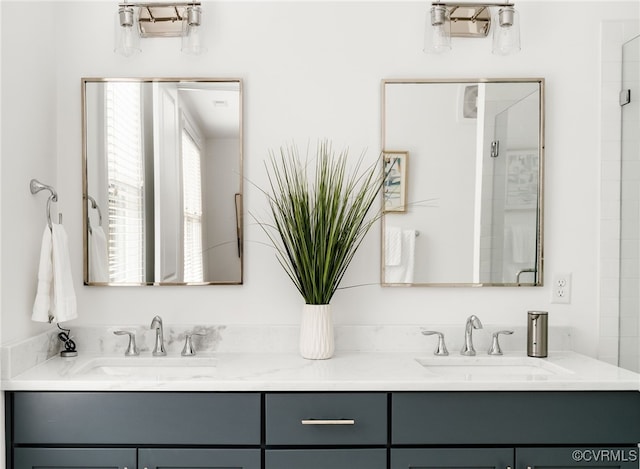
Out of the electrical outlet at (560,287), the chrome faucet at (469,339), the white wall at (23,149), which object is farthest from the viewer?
the electrical outlet at (560,287)

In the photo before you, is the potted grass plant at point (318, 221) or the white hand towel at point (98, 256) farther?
the white hand towel at point (98, 256)

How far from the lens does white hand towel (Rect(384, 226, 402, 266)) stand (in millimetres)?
2277

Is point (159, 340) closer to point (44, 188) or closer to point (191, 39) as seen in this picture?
point (44, 188)

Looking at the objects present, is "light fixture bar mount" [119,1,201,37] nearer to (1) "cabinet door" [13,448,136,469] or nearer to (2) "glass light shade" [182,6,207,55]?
(2) "glass light shade" [182,6,207,55]

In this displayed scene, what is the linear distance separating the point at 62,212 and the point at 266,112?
35.8 inches

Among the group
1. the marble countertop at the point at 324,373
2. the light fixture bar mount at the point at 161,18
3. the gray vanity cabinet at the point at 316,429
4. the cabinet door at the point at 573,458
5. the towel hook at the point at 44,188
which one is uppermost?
the light fixture bar mount at the point at 161,18

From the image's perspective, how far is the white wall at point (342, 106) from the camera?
227 centimetres

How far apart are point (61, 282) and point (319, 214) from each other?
947mm

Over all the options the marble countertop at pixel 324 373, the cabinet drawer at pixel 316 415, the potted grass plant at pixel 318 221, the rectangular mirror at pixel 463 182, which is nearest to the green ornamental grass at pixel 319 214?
the potted grass plant at pixel 318 221

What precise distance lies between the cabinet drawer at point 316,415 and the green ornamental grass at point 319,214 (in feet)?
1.38

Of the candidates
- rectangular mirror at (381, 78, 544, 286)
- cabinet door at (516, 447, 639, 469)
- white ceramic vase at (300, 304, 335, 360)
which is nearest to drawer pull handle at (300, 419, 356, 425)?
white ceramic vase at (300, 304, 335, 360)

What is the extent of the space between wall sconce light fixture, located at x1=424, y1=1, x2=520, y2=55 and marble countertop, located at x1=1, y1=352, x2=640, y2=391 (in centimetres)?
119

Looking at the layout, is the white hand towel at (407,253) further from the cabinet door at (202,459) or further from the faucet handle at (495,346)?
the cabinet door at (202,459)

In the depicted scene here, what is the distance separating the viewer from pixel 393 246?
2279mm
